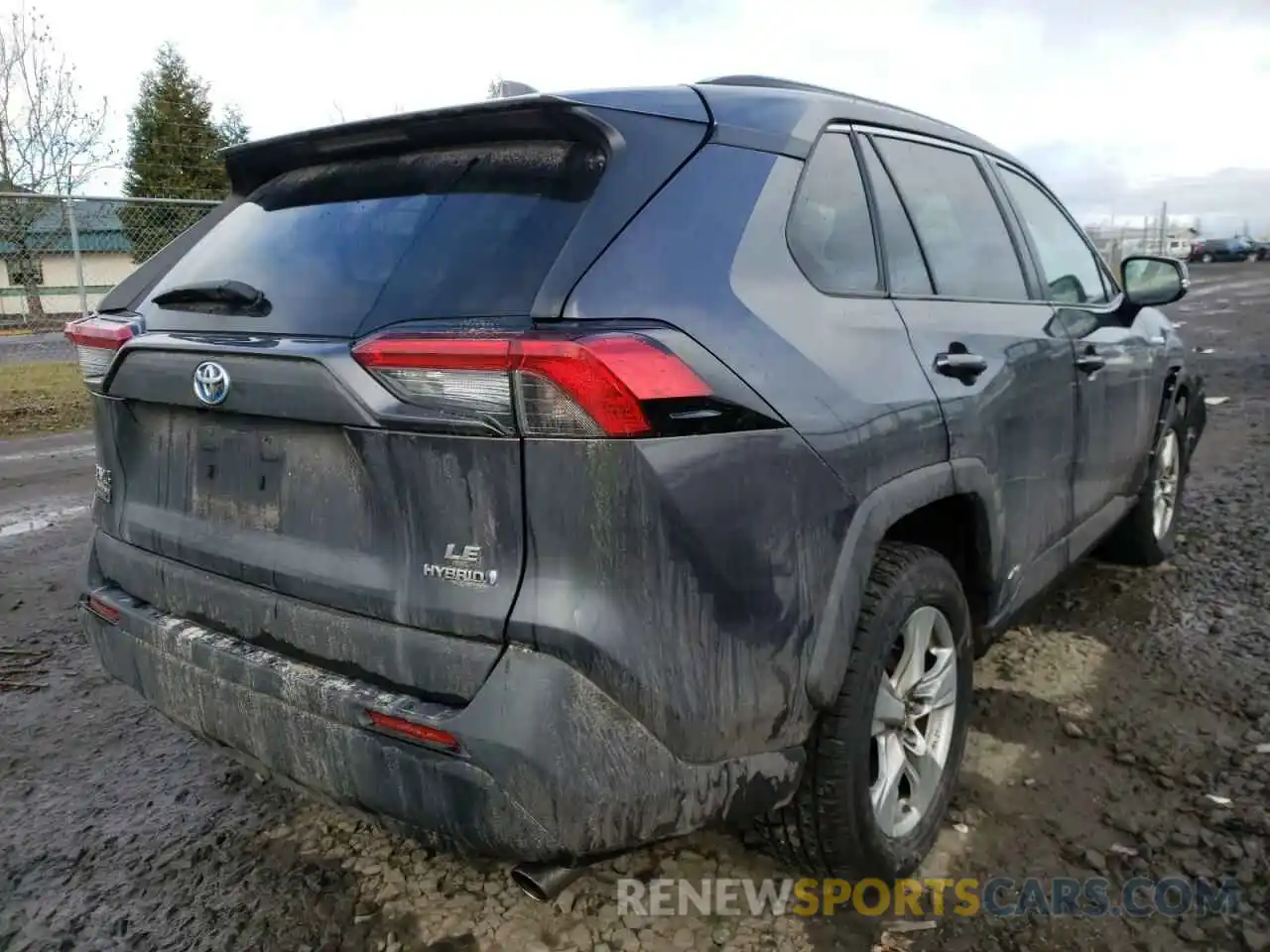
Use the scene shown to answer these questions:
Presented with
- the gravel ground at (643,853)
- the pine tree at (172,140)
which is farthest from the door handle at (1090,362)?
the pine tree at (172,140)

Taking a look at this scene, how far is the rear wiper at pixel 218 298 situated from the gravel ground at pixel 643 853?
4.67 feet

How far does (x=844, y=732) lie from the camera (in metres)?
2.07

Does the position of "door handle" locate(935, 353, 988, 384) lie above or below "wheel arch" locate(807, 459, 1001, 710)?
above

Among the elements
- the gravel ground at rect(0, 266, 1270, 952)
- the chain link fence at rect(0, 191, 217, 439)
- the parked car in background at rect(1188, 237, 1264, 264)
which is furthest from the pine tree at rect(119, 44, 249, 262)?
the parked car in background at rect(1188, 237, 1264, 264)

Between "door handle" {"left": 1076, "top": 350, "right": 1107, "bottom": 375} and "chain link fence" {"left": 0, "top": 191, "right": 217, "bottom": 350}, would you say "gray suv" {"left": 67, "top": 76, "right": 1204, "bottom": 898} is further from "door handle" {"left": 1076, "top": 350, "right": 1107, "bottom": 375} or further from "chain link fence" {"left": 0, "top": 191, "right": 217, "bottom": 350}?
"chain link fence" {"left": 0, "top": 191, "right": 217, "bottom": 350}

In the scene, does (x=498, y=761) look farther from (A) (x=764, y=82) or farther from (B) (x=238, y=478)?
(A) (x=764, y=82)

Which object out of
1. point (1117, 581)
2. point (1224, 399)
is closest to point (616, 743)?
point (1117, 581)

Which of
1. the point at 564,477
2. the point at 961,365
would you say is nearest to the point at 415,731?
the point at 564,477

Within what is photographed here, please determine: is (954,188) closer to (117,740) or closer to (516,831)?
(516,831)

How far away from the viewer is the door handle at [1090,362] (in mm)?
3339

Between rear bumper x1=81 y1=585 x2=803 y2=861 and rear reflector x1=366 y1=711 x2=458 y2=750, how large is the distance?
0.04ft

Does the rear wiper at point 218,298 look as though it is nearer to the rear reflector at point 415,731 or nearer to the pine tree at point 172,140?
the rear reflector at point 415,731

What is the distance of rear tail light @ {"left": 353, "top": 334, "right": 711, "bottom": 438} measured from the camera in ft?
5.40

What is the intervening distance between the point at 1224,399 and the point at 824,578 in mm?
9702
